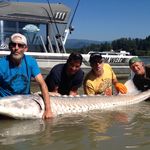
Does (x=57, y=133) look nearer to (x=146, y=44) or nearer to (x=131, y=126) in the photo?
(x=131, y=126)

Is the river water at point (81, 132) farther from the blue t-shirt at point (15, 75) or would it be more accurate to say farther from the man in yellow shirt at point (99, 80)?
the man in yellow shirt at point (99, 80)

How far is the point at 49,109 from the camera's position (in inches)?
240

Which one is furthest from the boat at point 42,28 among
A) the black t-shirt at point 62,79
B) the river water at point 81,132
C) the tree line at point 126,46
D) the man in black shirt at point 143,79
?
the river water at point 81,132

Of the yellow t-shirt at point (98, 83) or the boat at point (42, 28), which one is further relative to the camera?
the boat at point (42, 28)

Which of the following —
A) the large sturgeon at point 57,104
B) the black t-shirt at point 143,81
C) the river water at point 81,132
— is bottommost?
the river water at point 81,132

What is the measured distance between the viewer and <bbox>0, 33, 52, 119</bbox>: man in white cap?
5.91m

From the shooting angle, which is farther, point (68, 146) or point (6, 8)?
point (6, 8)

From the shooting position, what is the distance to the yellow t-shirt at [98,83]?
7512 mm

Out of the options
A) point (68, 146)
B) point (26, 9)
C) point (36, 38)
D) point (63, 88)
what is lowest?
point (68, 146)

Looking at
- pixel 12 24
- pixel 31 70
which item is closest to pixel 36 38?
pixel 12 24

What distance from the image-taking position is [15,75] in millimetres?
6051

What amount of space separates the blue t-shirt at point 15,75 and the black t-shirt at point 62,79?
752mm

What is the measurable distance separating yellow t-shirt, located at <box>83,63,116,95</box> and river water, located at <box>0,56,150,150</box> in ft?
2.56

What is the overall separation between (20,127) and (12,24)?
941cm
